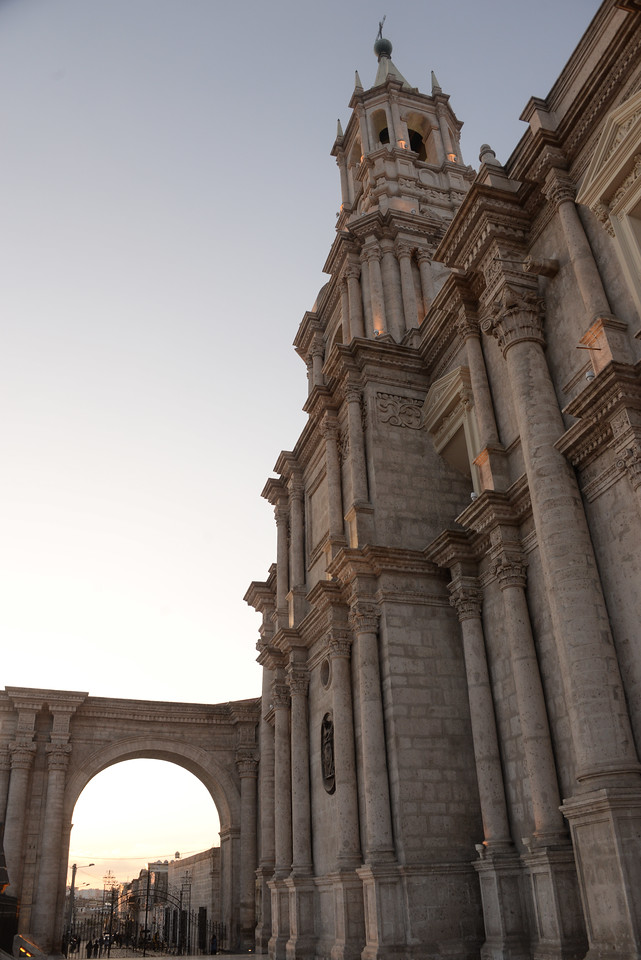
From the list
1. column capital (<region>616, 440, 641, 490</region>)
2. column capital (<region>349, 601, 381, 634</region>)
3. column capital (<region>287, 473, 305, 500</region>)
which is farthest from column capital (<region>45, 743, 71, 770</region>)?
column capital (<region>616, 440, 641, 490</region>)

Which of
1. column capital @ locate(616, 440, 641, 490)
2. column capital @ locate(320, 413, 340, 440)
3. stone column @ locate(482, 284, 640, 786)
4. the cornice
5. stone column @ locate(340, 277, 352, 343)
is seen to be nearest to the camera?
stone column @ locate(482, 284, 640, 786)

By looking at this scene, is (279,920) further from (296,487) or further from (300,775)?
(296,487)

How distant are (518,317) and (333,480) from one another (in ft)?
24.6

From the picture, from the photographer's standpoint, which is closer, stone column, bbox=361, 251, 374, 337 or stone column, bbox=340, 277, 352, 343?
stone column, bbox=361, 251, 374, 337

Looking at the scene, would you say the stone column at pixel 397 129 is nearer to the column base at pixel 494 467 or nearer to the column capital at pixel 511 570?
the column base at pixel 494 467

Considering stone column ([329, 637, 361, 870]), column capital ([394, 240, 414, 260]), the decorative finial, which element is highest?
the decorative finial

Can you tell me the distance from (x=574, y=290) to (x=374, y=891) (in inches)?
465

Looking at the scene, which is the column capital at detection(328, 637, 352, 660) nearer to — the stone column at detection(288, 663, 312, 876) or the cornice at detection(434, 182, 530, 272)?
the stone column at detection(288, 663, 312, 876)

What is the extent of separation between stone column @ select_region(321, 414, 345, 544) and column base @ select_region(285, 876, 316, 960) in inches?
326

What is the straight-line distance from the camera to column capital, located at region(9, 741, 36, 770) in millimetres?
29453

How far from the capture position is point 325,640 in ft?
64.7

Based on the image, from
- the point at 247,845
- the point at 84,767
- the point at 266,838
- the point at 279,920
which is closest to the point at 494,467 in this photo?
the point at 279,920

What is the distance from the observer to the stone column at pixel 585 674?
10367 millimetres

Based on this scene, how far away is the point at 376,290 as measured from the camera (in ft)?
80.2
